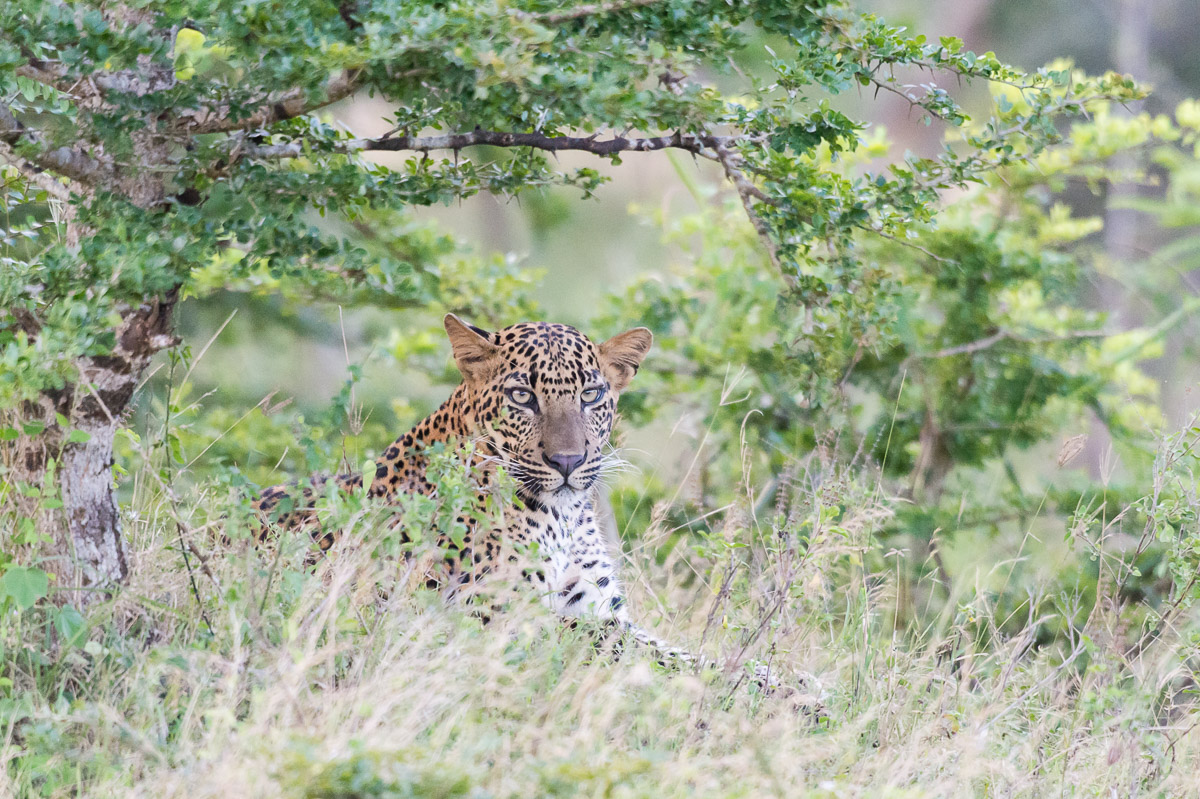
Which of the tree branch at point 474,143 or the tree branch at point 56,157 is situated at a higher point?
the tree branch at point 474,143

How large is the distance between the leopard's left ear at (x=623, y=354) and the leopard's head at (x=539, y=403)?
35 mm

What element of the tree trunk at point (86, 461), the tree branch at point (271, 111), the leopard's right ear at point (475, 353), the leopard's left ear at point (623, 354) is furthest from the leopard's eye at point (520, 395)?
the tree branch at point (271, 111)

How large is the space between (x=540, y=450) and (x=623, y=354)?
67cm

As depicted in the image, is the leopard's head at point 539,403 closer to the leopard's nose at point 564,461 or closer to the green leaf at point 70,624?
the leopard's nose at point 564,461

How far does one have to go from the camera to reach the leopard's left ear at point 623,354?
539 cm

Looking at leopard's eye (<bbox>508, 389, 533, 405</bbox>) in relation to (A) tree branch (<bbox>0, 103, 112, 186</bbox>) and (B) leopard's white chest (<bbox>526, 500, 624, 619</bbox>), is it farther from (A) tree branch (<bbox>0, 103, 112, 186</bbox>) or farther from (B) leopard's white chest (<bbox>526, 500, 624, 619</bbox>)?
(A) tree branch (<bbox>0, 103, 112, 186</bbox>)

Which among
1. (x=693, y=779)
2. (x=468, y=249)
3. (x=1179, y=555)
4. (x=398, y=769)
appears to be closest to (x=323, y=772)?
(x=398, y=769)

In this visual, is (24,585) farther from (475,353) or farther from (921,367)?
(921,367)

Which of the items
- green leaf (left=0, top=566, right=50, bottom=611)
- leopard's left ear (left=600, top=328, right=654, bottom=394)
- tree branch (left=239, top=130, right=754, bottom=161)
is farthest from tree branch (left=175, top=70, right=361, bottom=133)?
leopard's left ear (left=600, top=328, right=654, bottom=394)

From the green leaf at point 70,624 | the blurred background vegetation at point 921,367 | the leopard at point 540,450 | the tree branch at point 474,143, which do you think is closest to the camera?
the green leaf at point 70,624

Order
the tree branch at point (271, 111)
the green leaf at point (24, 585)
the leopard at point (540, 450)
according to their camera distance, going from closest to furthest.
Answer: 1. the green leaf at point (24, 585)
2. the tree branch at point (271, 111)
3. the leopard at point (540, 450)

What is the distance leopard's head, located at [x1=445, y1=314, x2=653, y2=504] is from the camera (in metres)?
5.02

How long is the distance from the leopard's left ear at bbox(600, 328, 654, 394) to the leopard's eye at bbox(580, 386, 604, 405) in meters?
0.15

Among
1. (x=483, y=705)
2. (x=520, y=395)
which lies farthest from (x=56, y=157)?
(x=483, y=705)
